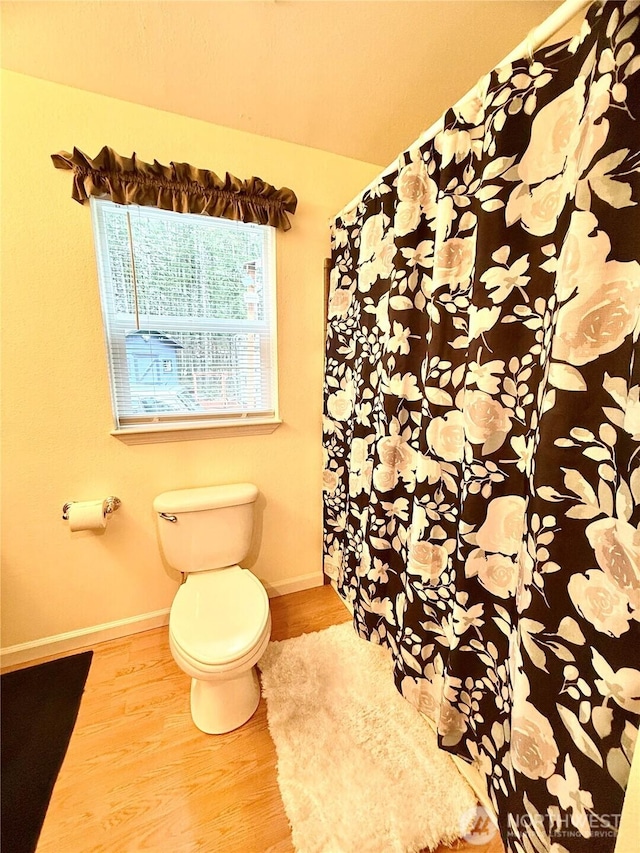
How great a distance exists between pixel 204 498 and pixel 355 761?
1101mm

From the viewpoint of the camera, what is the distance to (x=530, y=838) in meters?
0.76

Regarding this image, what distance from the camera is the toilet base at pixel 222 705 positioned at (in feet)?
3.97

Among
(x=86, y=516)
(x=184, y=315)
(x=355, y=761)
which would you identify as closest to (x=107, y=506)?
(x=86, y=516)

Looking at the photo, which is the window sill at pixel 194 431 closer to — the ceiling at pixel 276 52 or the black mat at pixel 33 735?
the black mat at pixel 33 735

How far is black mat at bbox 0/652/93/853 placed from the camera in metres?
0.97

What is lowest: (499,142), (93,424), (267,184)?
(93,424)

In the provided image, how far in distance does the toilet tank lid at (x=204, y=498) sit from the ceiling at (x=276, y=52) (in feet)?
5.34

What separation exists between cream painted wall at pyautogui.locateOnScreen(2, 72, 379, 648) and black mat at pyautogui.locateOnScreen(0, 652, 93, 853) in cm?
17

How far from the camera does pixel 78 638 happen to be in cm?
154

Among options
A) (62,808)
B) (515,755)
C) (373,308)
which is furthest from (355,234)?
(62,808)

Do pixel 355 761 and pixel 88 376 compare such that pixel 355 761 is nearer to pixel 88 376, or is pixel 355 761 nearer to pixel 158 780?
pixel 158 780

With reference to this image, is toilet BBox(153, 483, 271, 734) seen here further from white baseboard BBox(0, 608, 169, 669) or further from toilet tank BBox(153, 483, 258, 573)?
white baseboard BBox(0, 608, 169, 669)

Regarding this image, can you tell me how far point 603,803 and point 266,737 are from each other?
1.02 m

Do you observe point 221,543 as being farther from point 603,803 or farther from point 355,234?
point 355,234
